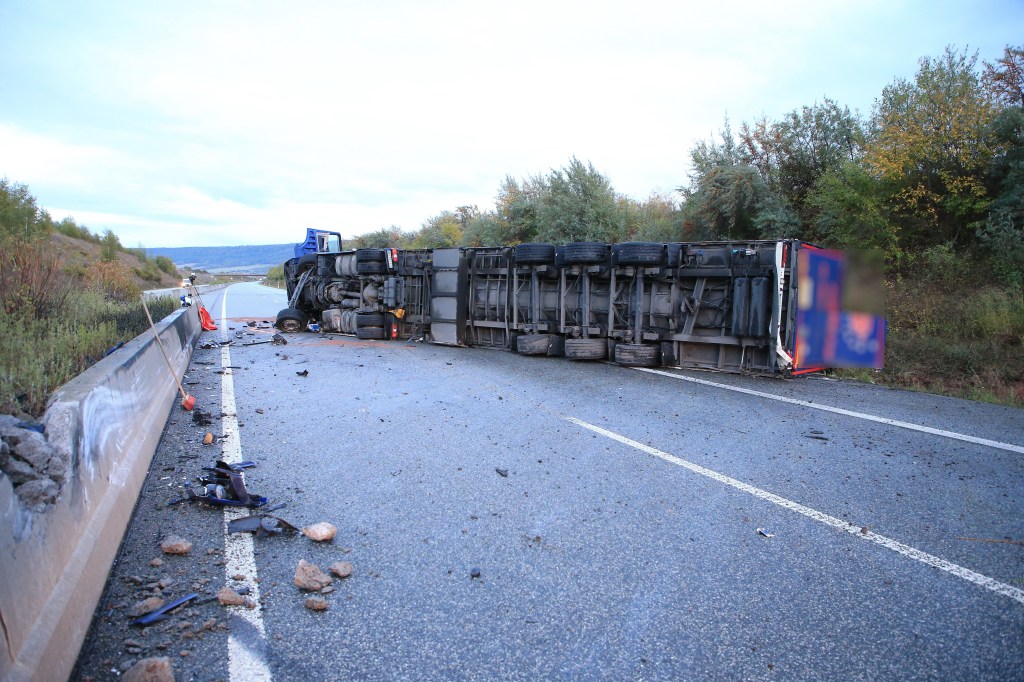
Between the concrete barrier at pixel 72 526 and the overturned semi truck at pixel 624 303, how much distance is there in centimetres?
777

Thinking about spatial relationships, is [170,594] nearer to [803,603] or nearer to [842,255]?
[803,603]

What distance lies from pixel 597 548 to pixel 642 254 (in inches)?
291

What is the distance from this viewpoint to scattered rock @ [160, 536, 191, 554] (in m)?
3.19

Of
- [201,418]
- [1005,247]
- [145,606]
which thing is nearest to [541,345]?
[201,418]

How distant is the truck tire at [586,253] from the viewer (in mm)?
10578

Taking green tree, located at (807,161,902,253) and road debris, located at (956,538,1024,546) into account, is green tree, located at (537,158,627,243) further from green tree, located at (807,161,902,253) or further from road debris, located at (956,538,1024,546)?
road debris, located at (956,538,1024,546)

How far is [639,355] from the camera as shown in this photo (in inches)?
389

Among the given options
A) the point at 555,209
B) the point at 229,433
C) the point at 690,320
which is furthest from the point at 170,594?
the point at 555,209

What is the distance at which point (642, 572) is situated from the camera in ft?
10.1

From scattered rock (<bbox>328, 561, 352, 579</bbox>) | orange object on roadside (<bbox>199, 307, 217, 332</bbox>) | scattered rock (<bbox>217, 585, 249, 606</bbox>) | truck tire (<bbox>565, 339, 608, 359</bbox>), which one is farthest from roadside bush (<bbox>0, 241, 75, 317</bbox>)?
truck tire (<bbox>565, 339, 608, 359</bbox>)

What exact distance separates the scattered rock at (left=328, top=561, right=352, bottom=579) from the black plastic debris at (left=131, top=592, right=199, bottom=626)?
65cm

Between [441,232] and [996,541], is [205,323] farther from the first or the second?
[441,232]

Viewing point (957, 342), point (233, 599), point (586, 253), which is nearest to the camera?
point (233, 599)

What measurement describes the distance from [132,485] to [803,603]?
4.18m
